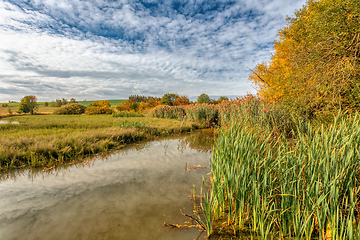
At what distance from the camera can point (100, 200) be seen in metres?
3.33

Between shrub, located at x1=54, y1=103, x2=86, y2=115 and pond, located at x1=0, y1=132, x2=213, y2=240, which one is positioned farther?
shrub, located at x1=54, y1=103, x2=86, y2=115

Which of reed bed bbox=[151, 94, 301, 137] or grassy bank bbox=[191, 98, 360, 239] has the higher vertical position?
reed bed bbox=[151, 94, 301, 137]

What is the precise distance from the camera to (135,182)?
416cm

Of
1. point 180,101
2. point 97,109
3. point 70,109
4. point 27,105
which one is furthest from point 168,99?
point 27,105

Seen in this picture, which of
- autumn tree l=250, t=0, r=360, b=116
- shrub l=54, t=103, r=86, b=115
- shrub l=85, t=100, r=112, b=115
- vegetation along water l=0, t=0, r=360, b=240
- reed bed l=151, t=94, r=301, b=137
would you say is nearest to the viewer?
vegetation along water l=0, t=0, r=360, b=240

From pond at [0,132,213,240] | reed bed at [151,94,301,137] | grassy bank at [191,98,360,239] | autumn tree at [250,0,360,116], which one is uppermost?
autumn tree at [250,0,360,116]

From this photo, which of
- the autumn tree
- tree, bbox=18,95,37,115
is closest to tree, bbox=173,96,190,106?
tree, bbox=18,95,37,115

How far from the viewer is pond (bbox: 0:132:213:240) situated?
8.26ft

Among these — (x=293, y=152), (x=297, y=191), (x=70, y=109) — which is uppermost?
(x=70, y=109)

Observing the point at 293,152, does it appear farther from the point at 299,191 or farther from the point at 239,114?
the point at 239,114

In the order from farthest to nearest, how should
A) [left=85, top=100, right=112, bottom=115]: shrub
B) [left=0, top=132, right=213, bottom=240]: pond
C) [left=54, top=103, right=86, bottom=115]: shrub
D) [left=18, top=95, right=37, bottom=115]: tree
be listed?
[left=85, top=100, right=112, bottom=115]: shrub < [left=54, top=103, right=86, bottom=115]: shrub < [left=18, top=95, right=37, bottom=115]: tree < [left=0, top=132, right=213, bottom=240]: pond

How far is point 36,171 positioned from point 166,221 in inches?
167

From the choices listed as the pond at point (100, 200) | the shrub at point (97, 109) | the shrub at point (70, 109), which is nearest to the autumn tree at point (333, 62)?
the pond at point (100, 200)

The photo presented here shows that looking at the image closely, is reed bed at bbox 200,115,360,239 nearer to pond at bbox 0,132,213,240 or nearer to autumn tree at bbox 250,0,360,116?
pond at bbox 0,132,213,240
